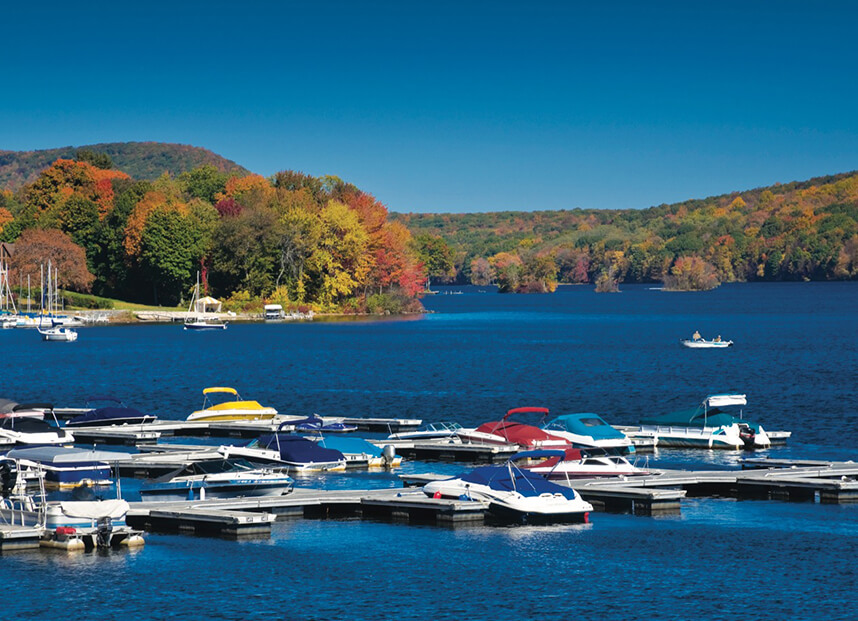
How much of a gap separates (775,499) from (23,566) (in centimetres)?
2527

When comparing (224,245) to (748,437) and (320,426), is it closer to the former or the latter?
(320,426)

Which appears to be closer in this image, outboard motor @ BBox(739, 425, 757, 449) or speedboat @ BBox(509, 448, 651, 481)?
speedboat @ BBox(509, 448, 651, 481)

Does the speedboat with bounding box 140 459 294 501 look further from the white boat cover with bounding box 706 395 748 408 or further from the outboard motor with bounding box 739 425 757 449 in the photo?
the white boat cover with bounding box 706 395 748 408

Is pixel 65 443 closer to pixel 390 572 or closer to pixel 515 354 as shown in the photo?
pixel 390 572

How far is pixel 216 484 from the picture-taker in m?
42.4

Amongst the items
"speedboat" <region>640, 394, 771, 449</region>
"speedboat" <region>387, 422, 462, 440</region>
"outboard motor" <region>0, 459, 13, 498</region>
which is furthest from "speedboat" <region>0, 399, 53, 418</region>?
"speedboat" <region>640, 394, 771, 449</region>

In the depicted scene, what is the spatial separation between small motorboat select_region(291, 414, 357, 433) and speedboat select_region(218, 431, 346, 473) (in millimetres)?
8664

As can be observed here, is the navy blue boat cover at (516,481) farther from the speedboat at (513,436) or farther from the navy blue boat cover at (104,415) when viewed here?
the navy blue boat cover at (104,415)

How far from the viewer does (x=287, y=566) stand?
33312mm

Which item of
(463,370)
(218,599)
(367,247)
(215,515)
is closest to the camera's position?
(218,599)

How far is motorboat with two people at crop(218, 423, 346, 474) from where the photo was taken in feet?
158

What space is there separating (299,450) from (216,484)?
657 cm

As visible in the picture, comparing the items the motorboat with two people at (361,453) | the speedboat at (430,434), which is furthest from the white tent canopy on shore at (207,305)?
the motorboat with two people at (361,453)

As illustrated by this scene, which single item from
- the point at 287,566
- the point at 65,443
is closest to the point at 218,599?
the point at 287,566
